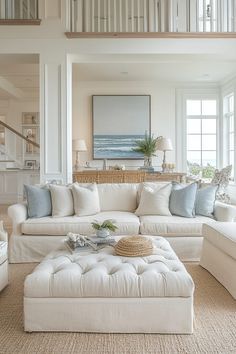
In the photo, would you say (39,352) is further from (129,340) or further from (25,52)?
(25,52)

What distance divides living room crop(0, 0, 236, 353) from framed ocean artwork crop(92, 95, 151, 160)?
33 millimetres

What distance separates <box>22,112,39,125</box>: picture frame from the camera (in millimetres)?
10602

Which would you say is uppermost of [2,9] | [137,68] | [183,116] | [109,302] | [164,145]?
[2,9]

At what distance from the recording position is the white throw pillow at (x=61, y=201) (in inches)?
161

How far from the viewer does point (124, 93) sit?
329 inches

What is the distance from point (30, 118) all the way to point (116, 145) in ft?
12.0

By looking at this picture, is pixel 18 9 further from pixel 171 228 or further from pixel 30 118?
pixel 171 228

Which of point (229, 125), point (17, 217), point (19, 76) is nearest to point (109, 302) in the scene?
point (17, 217)

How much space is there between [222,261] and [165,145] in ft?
14.2

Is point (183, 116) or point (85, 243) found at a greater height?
point (183, 116)

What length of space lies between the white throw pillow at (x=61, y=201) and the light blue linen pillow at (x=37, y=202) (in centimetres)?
7

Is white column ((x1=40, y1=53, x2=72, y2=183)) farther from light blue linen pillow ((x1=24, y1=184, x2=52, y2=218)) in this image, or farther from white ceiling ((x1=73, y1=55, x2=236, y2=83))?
light blue linen pillow ((x1=24, y1=184, x2=52, y2=218))

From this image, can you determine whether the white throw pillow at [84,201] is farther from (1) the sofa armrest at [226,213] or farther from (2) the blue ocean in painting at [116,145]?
(2) the blue ocean in painting at [116,145]

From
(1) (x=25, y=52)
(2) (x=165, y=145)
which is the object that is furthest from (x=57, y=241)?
(2) (x=165, y=145)
